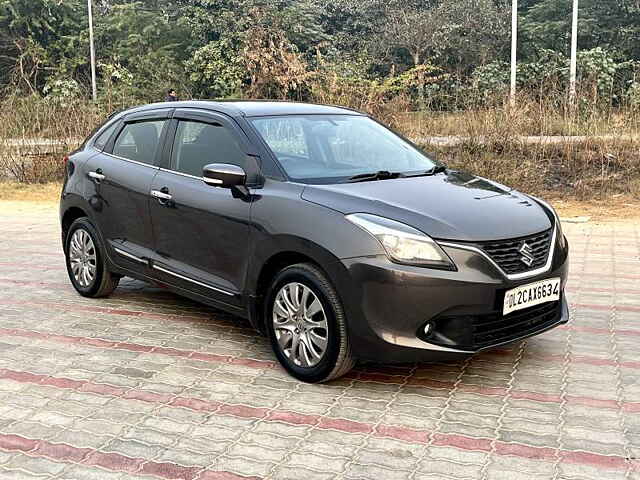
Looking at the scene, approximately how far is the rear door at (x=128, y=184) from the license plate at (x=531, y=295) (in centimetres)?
Answer: 272

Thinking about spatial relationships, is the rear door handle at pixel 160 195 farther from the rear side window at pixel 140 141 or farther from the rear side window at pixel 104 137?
the rear side window at pixel 104 137

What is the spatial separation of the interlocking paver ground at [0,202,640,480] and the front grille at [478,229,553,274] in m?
0.73

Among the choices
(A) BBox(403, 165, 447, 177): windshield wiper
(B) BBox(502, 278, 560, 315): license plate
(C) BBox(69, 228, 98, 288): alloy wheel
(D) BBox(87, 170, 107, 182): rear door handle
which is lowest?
(C) BBox(69, 228, 98, 288): alloy wheel

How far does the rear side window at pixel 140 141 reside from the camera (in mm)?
5868

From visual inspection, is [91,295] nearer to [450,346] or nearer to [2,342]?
[2,342]

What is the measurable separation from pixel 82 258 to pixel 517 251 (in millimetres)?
3849

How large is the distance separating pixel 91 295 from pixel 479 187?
348 centimetres

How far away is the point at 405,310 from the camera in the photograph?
414 centimetres

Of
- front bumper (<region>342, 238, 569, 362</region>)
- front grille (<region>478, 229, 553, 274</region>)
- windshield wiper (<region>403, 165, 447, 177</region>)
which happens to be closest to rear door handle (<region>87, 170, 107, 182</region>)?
windshield wiper (<region>403, 165, 447, 177</region>)

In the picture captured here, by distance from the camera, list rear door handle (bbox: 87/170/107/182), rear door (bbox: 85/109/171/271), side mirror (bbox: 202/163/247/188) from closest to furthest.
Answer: side mirror (bbox: 202/163/247/188)
rear door (bbox: 85/109/171/271)
rear door handle (bbox: 87/170/107/182)

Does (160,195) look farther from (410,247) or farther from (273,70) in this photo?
(273,70)

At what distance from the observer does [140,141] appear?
19.9 ft

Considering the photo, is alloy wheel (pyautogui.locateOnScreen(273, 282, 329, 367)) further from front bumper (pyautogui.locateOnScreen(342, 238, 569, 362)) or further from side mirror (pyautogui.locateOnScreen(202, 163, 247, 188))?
side mirror (pyautogui.locateOnScreen(202, 163, 247, 188))

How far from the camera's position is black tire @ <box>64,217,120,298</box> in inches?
251
